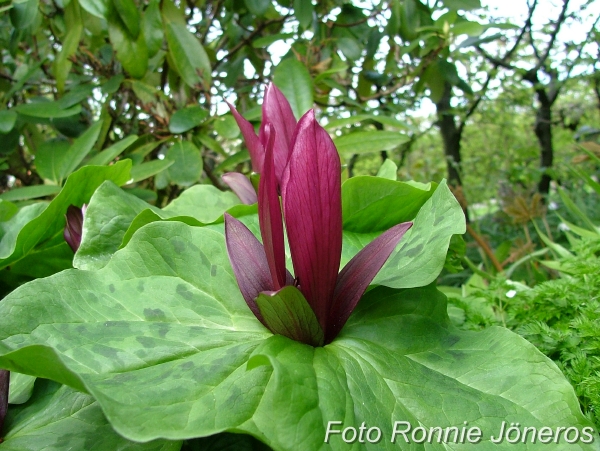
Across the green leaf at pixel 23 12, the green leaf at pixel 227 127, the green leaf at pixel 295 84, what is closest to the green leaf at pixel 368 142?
the green leaf at pixel 295 84

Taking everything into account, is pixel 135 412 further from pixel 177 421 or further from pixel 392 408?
pixel 392 408

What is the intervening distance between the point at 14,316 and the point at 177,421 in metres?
0.23

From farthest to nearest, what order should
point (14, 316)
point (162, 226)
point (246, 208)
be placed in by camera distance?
point (246, 208) < point (162, 226) < point (14, 316)

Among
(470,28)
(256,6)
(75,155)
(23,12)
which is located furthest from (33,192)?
(470,28)

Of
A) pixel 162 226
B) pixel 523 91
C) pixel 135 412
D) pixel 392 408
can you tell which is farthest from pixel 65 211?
pixel 523 91

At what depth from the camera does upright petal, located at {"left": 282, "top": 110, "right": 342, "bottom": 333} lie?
49cm

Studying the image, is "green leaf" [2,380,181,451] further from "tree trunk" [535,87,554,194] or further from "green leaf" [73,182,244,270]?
"tree trunk" [535,87,554,194]

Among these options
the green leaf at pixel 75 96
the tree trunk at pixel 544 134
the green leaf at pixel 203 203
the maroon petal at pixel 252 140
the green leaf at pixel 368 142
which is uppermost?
the green leaf at pixel 75 96

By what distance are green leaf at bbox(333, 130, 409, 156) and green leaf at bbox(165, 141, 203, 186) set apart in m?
0.39

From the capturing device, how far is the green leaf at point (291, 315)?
475 millimetres

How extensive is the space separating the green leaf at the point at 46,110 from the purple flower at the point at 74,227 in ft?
2.14

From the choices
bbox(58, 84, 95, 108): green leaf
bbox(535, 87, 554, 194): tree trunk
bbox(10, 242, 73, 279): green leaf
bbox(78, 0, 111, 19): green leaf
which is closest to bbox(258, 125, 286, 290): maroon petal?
bbox(10, 242, 73, 279): green leaf

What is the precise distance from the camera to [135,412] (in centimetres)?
38

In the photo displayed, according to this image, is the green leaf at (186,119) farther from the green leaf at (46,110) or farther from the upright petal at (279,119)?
the upright petal at (279,119)
